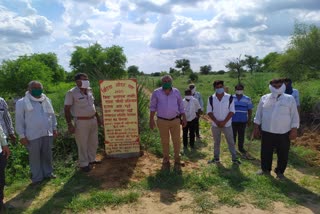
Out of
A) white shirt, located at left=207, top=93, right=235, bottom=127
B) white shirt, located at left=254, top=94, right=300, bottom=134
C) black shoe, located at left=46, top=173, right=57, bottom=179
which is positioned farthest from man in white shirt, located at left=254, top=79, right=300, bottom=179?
black shoe, located at left=46, top=173, right=57, bottom=179

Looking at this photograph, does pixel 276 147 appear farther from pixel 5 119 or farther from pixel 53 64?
pixel 53 64

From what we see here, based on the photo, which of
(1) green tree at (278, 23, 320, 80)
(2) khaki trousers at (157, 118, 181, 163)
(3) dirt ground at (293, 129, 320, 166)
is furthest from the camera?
(1) green tree at (278, 23, 320, 80)

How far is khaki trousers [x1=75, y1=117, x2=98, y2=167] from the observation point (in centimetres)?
618

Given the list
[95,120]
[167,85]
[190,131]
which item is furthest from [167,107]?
[190,131]

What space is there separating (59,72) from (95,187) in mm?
62061

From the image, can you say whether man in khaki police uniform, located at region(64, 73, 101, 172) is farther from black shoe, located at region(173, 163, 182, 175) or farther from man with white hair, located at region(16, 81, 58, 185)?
black shoe, located at region(173, 163, 182, 175)

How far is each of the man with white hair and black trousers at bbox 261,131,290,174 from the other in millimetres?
3796

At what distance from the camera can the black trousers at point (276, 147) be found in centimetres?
595

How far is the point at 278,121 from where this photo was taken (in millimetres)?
5871

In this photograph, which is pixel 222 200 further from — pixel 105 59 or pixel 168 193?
pixel 105 59

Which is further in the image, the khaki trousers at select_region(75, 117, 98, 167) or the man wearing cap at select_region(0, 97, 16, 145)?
the khaki trousers at select_region(75, 117, 98, 167)

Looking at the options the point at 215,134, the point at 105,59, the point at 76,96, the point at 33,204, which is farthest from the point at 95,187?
the point at 105,59

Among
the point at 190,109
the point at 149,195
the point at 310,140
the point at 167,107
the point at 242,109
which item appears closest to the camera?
the point at 149,195

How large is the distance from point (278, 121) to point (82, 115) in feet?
11.3
